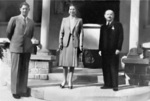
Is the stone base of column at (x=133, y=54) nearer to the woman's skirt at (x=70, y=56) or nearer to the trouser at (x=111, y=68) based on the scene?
the trouser at (x=111, y=68)

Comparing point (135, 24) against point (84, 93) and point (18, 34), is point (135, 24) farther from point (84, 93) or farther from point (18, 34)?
point (18, 34)

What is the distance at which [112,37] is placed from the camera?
5.30 m

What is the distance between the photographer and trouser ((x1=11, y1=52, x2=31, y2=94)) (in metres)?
5.07

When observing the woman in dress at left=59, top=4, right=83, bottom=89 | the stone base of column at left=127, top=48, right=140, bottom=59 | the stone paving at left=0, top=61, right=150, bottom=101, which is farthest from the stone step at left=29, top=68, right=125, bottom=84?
the woman in dress at left=59, top=4, right=83, bottom=89

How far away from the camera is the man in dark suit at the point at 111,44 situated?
530 cm

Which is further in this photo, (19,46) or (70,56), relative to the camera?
(70,56)

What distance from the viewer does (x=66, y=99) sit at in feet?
16.2

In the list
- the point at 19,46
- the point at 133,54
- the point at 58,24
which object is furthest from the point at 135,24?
the point at 19,46

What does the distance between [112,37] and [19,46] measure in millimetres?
1873

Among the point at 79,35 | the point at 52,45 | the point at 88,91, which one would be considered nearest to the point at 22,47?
the point at 79,35

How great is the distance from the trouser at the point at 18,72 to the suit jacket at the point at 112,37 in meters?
1.62

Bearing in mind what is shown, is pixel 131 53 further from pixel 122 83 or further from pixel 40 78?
pixel 40 78

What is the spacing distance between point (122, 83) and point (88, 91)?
160 centimetres

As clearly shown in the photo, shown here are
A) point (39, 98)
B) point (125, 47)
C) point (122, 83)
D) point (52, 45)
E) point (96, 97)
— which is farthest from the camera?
point (52, 45)
